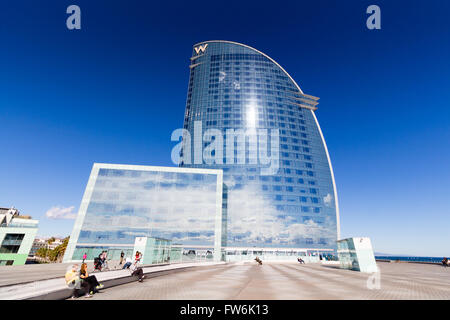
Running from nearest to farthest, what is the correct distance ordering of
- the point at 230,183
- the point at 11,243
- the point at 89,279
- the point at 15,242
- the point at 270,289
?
1. the point at 89,279
2. the point at 270,289
3. the point at 11,243
4. the point at 15,242
5. the point at 230,183

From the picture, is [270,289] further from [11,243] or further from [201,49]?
[201,49]

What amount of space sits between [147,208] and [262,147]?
4864 cm

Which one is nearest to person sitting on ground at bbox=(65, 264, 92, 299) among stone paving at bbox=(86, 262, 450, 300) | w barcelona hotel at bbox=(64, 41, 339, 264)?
stone paving at bbox=(86, 262, 450, 300)

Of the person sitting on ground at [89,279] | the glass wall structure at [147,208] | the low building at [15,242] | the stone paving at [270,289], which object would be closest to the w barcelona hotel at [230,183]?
the glass wall structure at [147,208]

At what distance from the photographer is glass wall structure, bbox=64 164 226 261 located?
165 feet

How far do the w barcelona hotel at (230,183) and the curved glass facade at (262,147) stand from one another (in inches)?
15.2

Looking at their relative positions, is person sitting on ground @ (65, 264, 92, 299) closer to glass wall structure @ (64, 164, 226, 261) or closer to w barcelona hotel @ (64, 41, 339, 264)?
w barcelona hotel @ (64, 41, 339, 264)

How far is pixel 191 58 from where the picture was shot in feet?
356

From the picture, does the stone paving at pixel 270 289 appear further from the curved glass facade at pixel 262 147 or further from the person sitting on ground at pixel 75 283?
the curved glass facade at pixel 262 147

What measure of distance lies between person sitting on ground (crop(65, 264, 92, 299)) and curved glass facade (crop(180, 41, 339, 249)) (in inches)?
2665

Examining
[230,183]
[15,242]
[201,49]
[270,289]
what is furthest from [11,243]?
[201,49]

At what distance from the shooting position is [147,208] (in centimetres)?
5325
